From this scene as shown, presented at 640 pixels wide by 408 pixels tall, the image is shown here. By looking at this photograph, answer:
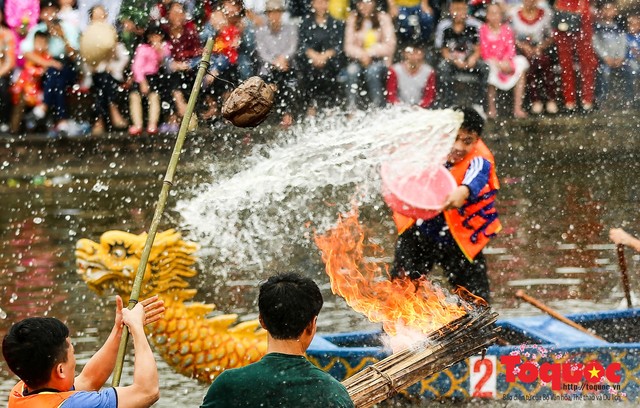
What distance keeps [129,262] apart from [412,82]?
7562 millimetres

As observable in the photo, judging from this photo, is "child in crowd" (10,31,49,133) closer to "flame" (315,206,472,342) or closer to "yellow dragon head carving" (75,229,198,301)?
"yellow dragon head carving" (75,229,198,301)

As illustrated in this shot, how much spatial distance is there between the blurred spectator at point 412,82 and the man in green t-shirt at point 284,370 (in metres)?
10.1

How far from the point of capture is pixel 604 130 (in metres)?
14.5

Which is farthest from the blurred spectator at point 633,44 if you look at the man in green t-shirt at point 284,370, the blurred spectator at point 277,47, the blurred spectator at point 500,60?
the man in green t-shirt at point 284,370

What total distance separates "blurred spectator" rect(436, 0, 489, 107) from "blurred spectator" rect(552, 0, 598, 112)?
0.95 meters

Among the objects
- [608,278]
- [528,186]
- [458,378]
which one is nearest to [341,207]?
[528,186]

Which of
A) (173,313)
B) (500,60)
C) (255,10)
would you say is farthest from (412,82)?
(173,313)

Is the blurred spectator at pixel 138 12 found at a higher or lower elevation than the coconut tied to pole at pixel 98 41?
higher

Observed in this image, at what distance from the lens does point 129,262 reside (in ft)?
20.9

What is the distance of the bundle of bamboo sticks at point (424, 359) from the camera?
15.3 feet

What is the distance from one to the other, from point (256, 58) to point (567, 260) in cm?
487

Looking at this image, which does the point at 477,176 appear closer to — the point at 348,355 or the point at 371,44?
the point at 348,355

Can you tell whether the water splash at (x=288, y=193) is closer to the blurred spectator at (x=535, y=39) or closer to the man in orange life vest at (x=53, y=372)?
the blurred spectator at (x=535, y=39)

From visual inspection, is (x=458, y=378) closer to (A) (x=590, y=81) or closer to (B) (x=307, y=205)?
(B) (x=307, y=205)
